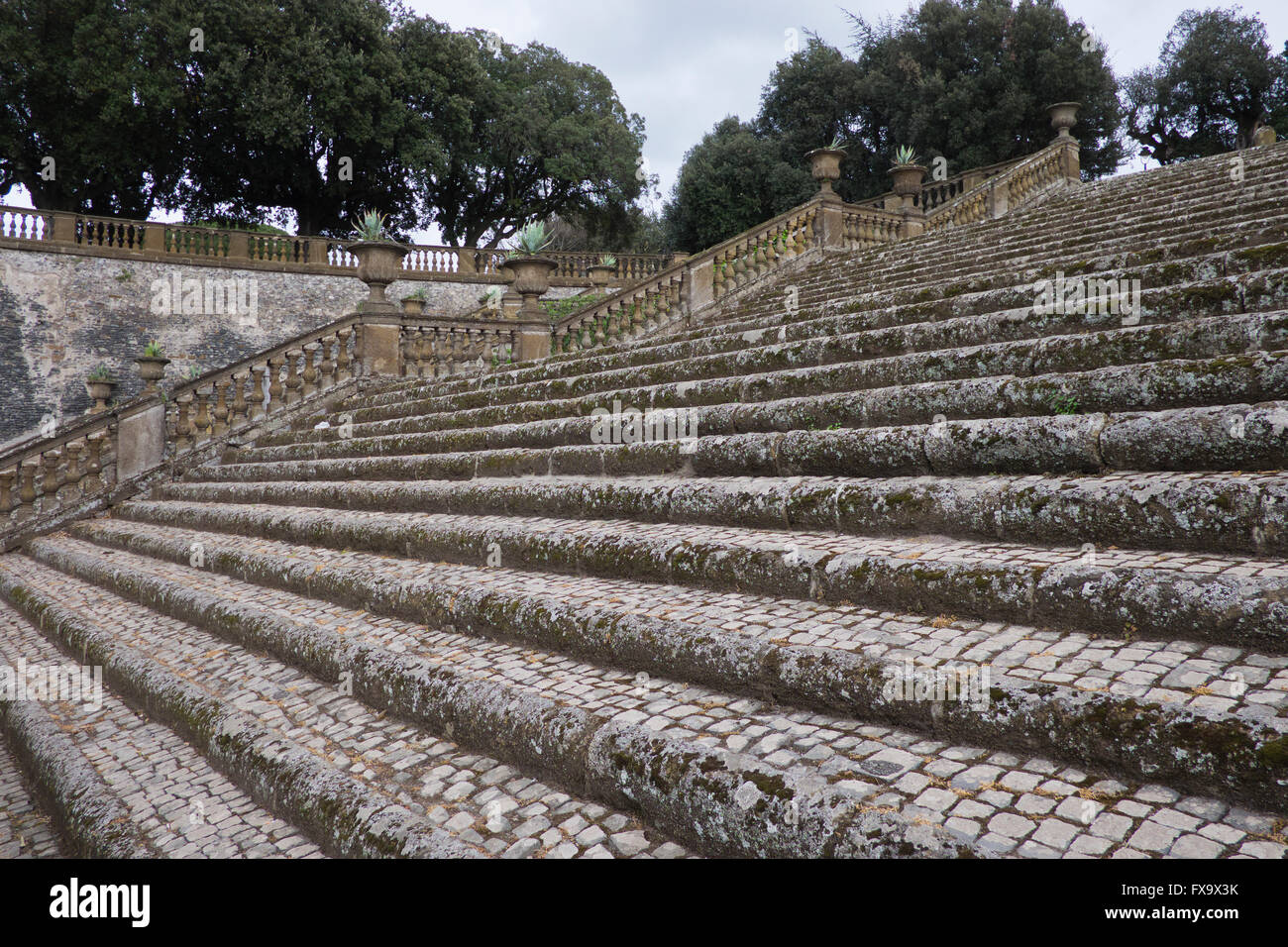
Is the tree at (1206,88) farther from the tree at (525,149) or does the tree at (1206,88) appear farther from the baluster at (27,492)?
the baluster at (27,492)

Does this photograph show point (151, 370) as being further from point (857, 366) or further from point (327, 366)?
point (857, 366)

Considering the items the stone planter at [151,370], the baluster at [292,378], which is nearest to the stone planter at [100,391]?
the stone planter at [151,370]

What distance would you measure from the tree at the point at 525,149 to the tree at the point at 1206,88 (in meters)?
19.6

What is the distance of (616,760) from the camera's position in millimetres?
2447

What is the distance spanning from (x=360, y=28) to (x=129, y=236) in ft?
33.7

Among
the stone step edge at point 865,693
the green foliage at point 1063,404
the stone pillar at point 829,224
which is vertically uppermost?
the stone pillar at point 829,224

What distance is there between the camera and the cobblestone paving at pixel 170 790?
277cm

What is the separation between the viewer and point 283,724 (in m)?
3.51

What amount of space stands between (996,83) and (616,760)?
2738 cm

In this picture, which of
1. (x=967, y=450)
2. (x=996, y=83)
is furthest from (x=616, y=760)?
(x=996, y=83)

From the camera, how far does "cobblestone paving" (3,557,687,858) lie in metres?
2.31

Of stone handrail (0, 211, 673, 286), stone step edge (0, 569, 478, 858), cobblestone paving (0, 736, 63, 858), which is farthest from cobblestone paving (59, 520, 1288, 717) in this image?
stone handrail (0, 211, 673, 286)

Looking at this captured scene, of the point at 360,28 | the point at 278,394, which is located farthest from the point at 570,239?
the point at 278,394
